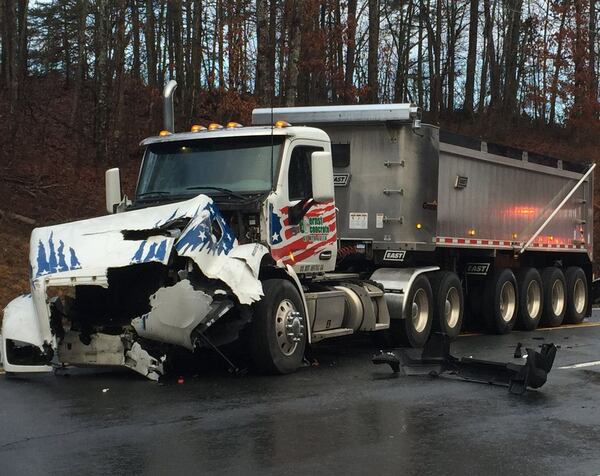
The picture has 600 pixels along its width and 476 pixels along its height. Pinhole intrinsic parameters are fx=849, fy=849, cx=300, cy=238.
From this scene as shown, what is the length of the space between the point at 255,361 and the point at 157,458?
10.8 ft

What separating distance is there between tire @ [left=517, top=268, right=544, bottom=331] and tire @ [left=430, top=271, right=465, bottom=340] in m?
2.43

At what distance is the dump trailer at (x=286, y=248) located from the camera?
8367 millimetres

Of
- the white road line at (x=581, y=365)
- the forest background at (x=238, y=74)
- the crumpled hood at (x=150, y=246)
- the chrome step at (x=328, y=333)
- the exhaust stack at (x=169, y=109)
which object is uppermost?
the forest background at (x=238, y=74)

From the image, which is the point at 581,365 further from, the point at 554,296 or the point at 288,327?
the point at 554,296

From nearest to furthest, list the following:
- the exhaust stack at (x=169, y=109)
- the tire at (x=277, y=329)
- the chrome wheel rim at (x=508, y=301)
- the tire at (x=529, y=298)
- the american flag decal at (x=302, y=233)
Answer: the tire at (x=277, y=329) < the american flag decal at (x=302, y=233) < the exhaust stack at (x=169, y=109) < the chrome wheel rim at (x=508, y=301) < the tire at (x=529, y=298)

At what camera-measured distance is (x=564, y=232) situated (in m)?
17.1

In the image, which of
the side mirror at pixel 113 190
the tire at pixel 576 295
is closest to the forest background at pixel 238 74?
the side mirror at pixel 113 190

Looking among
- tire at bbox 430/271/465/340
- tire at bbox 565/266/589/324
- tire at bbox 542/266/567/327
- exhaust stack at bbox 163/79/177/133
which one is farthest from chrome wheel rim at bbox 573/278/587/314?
exhaust stack at bbox 163/79/177/133

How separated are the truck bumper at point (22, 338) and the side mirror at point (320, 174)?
132 inches

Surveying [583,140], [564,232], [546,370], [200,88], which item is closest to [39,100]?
[200,88]

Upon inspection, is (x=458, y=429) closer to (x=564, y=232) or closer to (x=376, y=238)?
(x=376, y=238)

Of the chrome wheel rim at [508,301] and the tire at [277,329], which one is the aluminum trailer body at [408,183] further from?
the tire at [277,329]

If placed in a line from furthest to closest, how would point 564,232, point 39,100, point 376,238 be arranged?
point 39,100 < point 564,232 < point 376,238

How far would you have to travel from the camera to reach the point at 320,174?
31.9 ft
